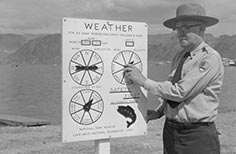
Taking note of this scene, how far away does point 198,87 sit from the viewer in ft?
10.6

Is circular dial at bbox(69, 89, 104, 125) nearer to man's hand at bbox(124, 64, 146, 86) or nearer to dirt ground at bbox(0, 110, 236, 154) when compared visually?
man's hand at bbox(124, 64, 146, 86)

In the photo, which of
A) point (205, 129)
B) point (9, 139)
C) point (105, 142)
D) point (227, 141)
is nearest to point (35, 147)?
point (9, 139)

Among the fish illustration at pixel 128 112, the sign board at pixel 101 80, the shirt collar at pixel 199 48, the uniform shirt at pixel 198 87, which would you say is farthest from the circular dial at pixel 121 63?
the shirt collar at pixel 199 48

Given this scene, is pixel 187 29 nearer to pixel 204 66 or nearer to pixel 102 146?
pixel 204 66

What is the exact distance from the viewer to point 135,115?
13.0 feet

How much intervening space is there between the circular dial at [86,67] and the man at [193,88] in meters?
0.52

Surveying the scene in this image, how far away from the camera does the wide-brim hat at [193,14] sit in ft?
10.9

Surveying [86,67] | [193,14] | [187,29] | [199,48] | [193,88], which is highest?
[193,14]

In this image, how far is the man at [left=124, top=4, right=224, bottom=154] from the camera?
10.6 ft

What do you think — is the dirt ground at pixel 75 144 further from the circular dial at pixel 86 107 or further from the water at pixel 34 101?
the water at pixel 34 101

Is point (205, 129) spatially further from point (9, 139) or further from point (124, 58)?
point (9, 139)

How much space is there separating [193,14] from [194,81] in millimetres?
571

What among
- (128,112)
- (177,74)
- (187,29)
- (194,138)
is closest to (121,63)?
(128,112)

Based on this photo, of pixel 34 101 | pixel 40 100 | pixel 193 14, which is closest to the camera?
pixel 193 14
